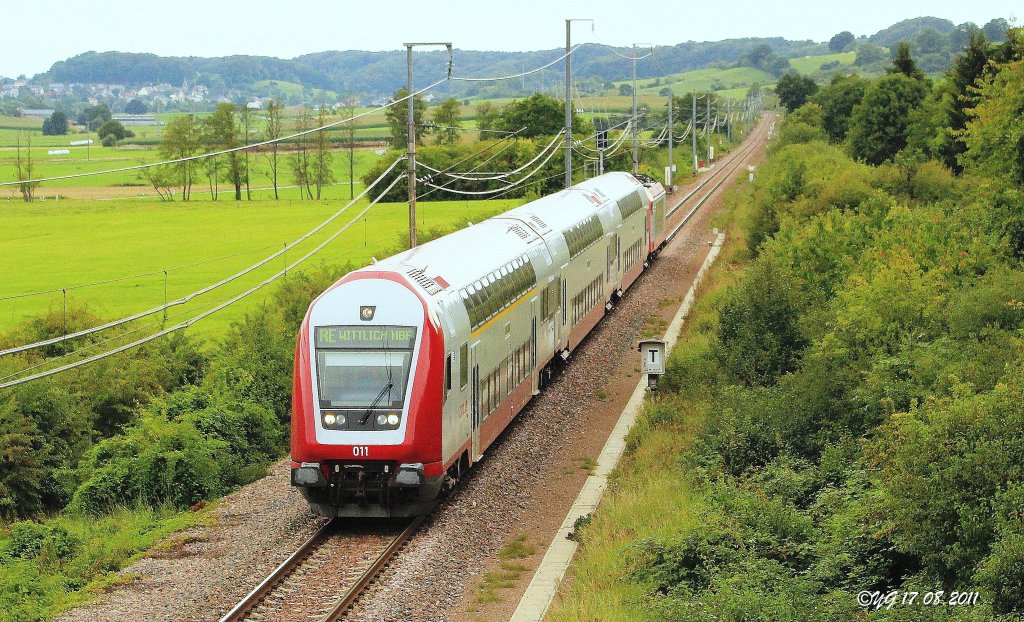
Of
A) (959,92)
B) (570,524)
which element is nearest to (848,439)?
(570,524)

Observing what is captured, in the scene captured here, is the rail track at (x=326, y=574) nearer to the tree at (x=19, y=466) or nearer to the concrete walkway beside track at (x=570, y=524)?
the concrete walkway beside track at (x=570, y=524)

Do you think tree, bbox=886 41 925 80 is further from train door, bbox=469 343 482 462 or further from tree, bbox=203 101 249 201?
tree, bbox=203 101 249 201

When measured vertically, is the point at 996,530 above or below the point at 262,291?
above

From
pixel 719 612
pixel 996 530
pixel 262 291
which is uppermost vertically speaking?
pixel 996 530

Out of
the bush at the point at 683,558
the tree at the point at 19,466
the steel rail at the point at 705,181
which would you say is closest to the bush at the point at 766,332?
the bush at the point at 683,558

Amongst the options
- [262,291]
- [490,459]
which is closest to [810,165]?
[262,291]

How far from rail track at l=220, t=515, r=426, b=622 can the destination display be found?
2.83 meters

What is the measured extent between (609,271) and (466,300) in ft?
62.8

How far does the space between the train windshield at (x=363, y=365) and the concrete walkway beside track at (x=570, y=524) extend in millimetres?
3295

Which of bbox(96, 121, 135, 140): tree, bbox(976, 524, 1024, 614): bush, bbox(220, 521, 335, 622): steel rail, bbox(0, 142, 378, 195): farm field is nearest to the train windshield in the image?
bbox(220, 521, 335, 622): steel rail

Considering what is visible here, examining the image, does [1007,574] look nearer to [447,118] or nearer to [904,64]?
[904,64]

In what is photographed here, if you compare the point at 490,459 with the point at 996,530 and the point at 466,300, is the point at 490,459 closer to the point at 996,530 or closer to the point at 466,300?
the point at 466,300

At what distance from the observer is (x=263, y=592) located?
619 inches

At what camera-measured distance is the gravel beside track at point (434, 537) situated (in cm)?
1559
